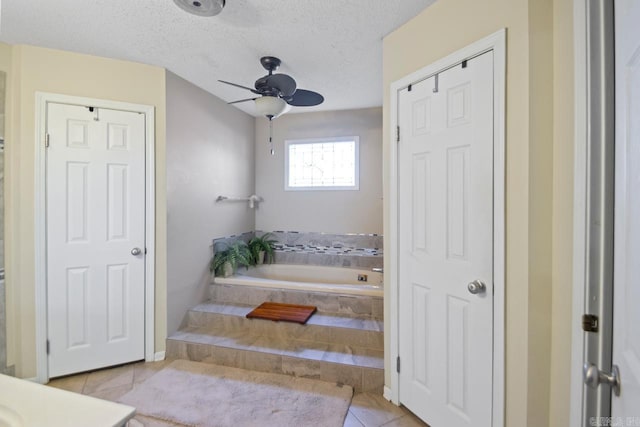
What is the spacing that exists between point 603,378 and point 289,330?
211cm

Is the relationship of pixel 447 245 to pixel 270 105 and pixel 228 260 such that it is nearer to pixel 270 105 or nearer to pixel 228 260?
pixel 270 105

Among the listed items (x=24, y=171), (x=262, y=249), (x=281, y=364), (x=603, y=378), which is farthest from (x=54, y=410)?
(x=262, y=249)

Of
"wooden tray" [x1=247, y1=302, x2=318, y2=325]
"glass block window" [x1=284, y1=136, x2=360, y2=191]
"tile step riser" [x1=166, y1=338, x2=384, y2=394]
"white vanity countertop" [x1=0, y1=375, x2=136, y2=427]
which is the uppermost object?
"glass block window" [x1=284, y1=136, x2=360, y2=191]

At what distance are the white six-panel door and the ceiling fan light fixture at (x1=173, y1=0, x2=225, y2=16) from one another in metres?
1.68

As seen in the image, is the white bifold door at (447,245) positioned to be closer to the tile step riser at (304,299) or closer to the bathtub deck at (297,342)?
the bathtub deck at (297,342)

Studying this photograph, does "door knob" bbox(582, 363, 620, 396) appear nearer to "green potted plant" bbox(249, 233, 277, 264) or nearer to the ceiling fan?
the ceiling fan

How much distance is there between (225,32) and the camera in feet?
6.38

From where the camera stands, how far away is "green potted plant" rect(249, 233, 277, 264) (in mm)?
3788

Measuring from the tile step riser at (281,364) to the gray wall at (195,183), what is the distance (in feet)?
0.88

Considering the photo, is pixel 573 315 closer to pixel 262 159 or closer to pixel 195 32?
pixel 195 32

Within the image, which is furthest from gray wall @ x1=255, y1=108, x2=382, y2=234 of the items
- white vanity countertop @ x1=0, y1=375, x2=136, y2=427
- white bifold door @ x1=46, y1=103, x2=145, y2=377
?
white vanity countertop @ x1=0, y1=375, x2=136, y2=427

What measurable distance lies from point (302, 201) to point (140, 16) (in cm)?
258

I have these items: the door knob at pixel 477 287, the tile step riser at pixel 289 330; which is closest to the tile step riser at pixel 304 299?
the tile step riser at pixel 289 330

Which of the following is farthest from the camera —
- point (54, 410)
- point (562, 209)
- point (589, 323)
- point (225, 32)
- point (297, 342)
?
point (297, 342)
